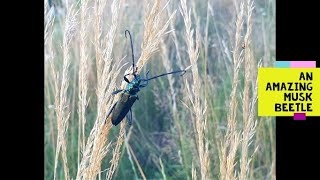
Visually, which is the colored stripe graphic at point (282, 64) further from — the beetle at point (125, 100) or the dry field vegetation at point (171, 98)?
the beetle at point (125, 100)

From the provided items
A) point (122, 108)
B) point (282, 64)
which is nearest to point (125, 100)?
point (122, 108)

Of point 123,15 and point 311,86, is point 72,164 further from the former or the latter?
point 311,86

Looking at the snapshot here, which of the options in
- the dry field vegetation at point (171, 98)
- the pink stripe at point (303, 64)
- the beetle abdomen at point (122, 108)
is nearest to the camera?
the beetle abdomen at point (122, 108)

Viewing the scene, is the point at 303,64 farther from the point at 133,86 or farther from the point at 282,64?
the point at 133,86

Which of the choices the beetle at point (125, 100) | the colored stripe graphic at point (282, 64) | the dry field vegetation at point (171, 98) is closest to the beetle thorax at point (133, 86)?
the beetle at point (125, 100)

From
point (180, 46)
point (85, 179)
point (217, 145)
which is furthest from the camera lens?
point (180, 46)

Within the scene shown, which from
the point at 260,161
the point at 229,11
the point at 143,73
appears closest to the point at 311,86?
the point at 260,161

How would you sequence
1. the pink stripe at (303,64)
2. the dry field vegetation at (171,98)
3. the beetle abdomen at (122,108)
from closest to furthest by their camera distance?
the beetle abdomen at (122,108) < the pink stripe at (303,64) < the dry field vegetation at (171,98)

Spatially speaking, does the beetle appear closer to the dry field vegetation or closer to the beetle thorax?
the beetle thorax

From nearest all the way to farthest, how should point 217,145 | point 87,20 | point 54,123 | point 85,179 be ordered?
point 85,179 → point 87,20 → point 217,145 → point 54,123
